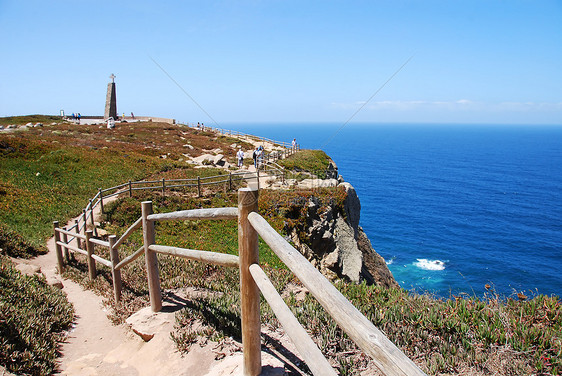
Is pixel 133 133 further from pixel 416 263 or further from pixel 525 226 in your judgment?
pixel 525 226

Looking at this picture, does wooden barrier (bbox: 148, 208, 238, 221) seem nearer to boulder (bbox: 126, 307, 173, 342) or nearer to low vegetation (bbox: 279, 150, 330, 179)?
boulder (bbox: 126, 307, 173, 342)

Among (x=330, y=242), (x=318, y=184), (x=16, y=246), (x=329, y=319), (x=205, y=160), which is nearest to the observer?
(x=329, y=319)

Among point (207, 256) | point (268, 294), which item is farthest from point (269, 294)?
point (207, 256)

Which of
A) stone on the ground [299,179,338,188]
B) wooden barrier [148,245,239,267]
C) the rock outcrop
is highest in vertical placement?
wooden barrier [148,245,239,267]

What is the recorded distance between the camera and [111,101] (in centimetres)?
6072

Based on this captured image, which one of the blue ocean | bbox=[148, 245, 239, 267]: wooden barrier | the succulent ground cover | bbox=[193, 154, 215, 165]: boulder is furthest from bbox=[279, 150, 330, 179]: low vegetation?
bbox=[148, 245, 239, 267]: wooden barrier

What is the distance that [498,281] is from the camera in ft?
97.4

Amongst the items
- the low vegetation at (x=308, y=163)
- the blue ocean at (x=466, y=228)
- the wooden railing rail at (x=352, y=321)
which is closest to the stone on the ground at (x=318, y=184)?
the low vegetation at (x=308, y=163)

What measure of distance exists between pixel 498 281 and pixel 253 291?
33.4 m

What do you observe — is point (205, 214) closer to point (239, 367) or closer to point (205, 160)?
point (239, 367)

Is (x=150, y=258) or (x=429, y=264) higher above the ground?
(x=150, y=258)

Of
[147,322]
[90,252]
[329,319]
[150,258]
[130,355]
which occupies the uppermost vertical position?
[150,258]

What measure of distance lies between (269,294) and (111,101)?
67.1 m

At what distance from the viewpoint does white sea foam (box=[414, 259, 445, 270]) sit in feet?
107
